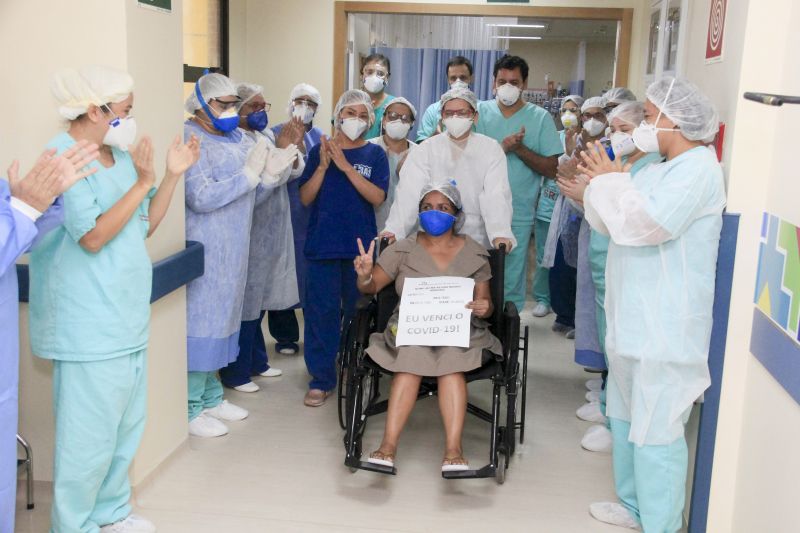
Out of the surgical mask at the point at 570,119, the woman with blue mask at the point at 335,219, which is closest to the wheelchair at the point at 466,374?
the woman with blue mask at the point at 335,219

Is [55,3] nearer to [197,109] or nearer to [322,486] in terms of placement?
[197,109]

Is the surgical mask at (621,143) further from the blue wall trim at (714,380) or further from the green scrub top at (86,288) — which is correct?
the green scrub top at (86,288)

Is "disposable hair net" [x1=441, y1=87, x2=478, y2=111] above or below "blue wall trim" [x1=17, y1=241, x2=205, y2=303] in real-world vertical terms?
above

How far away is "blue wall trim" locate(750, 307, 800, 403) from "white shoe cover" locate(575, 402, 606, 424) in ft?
4.88

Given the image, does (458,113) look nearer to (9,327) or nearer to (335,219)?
(335,219)

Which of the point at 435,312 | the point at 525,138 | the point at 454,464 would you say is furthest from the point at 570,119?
the point at 454,464

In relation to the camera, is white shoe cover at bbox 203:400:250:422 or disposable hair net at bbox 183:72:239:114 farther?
white shoe cover at bbox 203:400:250:422

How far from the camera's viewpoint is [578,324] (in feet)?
12.3

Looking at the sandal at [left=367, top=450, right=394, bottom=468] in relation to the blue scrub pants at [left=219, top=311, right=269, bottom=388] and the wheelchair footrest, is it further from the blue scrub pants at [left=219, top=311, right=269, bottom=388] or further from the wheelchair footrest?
the blue scrub pants at [left=219, top=311, right=269, bottom=388]

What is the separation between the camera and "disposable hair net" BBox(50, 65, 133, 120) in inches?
92.8

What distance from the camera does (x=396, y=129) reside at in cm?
429

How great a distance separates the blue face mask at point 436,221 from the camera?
132 inches

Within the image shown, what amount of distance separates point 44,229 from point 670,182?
175 cm

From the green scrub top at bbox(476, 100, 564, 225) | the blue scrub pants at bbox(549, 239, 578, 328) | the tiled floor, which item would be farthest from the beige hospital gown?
the blue scrub pants at bbox(549, 239, 578, 328)
